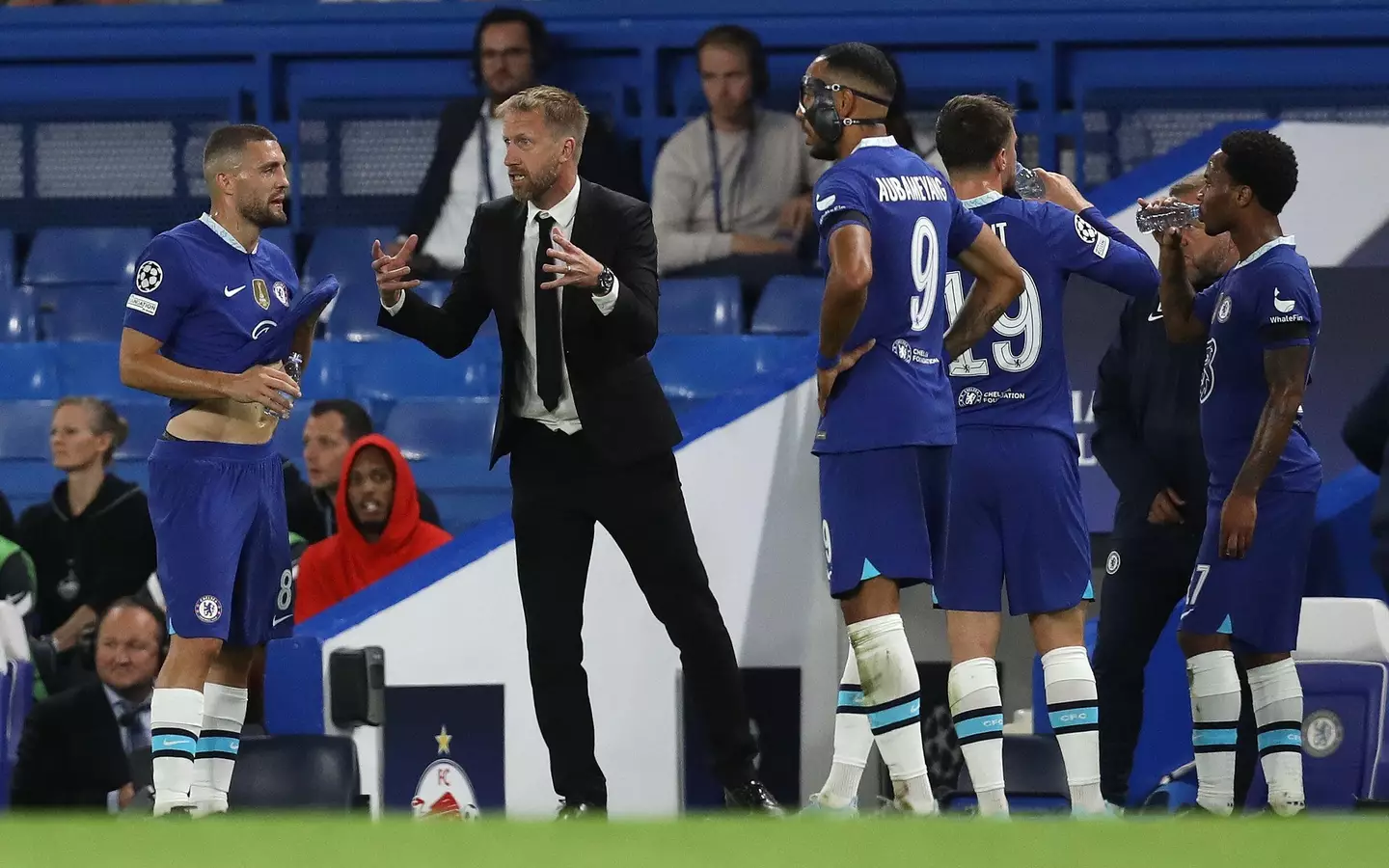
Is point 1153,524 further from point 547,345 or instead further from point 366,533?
point 366,533

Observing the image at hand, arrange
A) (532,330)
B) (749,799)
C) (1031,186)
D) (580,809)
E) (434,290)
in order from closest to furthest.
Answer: (580,809) → (749,799) → (532,330) → (1031,186) → (434,290)

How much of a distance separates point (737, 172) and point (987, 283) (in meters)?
4.00

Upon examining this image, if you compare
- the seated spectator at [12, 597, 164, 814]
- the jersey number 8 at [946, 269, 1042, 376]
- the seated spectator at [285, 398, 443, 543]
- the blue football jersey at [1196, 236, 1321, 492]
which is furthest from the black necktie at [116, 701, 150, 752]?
the blue football jersey at [1196, 236, 1321, 492]

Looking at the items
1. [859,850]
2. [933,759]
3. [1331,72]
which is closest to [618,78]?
[1331,72]

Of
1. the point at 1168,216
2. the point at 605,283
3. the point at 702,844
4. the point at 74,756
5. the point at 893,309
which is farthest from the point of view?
the point at 74,756

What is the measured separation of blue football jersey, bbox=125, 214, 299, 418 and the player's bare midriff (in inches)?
1.9

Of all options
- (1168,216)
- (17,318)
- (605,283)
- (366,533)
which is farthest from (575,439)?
(17,318)

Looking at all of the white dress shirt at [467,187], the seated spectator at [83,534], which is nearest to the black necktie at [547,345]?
the seated spectator at [83,534]

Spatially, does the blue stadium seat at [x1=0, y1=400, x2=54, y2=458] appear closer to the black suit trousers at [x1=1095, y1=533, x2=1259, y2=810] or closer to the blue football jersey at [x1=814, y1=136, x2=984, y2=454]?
the black suit trousers at [x1=1095, y1=533, x2=1259, y2=810]

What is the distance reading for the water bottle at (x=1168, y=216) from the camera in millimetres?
6199

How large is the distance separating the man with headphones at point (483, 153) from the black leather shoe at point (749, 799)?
161 inches

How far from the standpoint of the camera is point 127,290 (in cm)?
1045

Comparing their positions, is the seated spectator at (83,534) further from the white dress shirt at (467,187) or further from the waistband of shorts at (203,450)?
the waistband of shorts at (203,450)

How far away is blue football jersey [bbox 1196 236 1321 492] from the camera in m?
5.87
